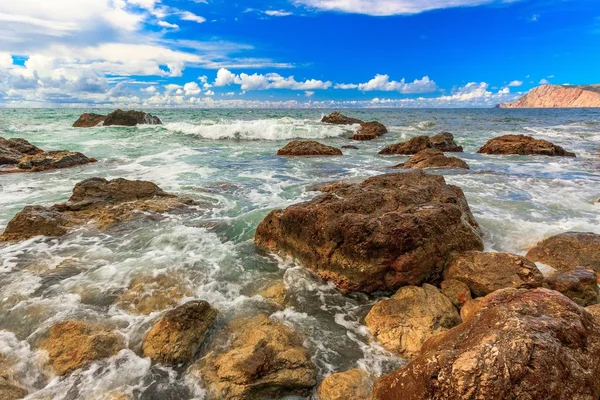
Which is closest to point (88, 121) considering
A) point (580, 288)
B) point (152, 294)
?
point (152, 294)

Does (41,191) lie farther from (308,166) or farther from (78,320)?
(308,166)

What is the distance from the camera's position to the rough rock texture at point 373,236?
554cm

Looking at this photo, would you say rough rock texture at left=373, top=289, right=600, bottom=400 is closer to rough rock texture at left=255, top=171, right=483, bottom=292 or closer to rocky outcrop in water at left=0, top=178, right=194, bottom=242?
rough rock texture at left=255, top=171, right=483, bottom=292

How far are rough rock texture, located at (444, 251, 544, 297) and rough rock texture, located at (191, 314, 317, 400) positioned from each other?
8.72ft

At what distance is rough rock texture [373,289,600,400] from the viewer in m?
2.59

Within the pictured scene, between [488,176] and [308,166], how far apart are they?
7305 mm

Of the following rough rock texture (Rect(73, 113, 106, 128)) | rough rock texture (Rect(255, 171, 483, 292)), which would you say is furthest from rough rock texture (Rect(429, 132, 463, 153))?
rough rock texture (Rect(73, 113, 106, 128))

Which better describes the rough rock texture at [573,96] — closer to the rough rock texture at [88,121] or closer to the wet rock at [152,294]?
the rough rock texture at [88,121]

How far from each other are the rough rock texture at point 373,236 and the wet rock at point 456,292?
0.97ft

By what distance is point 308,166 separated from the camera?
16.5 m

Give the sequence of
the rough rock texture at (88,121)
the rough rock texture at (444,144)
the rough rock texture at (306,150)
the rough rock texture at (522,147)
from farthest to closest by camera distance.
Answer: the rough rock texture at (88,121) < the rough rock texture at (444,144) < the rough rock texture at (306,150) < the rough rock texture at (522,147)

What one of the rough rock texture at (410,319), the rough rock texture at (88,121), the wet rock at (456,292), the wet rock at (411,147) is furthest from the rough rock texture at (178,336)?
the rough rock texture at (88,121)

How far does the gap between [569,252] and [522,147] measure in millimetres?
16164

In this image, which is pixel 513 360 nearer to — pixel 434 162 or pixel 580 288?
pixel 580 288
